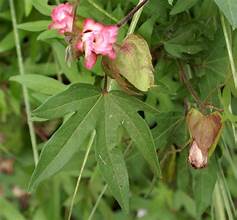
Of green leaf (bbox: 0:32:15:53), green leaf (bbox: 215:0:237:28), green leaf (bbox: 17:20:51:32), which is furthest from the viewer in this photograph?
green leaf (bbox: 0:32:15:53)

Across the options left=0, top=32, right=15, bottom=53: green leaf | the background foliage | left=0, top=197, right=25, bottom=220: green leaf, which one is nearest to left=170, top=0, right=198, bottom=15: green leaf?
the background foliage

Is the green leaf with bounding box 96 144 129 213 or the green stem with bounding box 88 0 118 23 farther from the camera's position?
the green stem with bounding box 88 0 118 23

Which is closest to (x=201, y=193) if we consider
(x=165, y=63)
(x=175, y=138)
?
(x=175, y=138)

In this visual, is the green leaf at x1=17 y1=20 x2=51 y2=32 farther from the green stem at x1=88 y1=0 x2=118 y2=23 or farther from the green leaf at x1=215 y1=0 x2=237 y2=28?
the green leaf at x1=215 y1=0 x2=237 y2=28

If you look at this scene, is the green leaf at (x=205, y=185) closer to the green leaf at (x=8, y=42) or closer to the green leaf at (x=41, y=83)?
the green leaf at (x=41, y=83)

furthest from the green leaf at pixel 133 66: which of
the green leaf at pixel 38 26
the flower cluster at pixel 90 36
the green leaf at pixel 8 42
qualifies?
the green leaf at pixel 8 42
